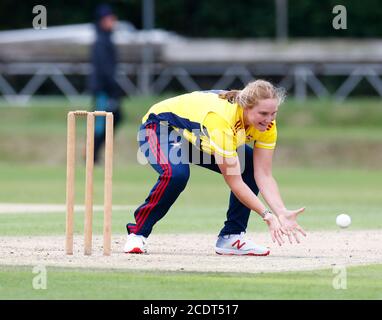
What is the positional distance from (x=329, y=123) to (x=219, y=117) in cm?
2035

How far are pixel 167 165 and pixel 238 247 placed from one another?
1004 millimetres

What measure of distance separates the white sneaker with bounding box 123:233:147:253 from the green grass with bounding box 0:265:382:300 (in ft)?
3.77

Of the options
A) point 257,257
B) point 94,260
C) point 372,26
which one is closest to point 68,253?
point 94,260

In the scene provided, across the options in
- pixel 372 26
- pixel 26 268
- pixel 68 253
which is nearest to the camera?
pixel 26 268

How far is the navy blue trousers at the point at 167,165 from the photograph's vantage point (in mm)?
10398

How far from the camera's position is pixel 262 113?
9906mm

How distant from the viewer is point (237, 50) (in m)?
33.4

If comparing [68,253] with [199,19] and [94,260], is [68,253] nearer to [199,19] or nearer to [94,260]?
[94,260]

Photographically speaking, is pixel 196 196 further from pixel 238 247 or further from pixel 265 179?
pixel 265 179

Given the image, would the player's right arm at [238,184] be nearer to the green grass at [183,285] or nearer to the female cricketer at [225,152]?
the female cricketer at [225,152]
